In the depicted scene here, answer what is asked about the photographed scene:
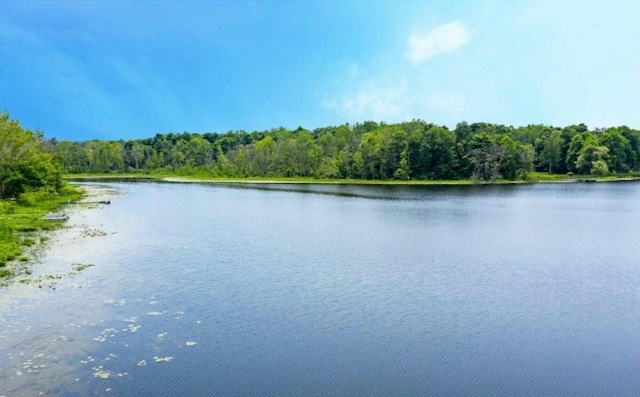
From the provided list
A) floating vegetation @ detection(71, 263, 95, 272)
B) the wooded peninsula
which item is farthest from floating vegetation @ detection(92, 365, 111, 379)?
the wooded peninsula

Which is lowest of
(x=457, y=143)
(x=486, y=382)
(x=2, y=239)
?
(x=486, y=382)

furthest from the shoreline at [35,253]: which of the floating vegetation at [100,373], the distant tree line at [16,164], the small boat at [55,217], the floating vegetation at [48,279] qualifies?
the floating vegetation at [100,373]

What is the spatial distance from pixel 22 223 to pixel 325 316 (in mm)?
27032

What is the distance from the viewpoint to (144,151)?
570 feet

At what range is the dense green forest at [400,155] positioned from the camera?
361ft

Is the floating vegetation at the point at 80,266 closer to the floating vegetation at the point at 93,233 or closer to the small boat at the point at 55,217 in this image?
the floating vegetation at the point at 93,233

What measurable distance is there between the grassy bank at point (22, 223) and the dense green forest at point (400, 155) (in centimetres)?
2264

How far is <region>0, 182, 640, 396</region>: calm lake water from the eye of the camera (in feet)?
41.4

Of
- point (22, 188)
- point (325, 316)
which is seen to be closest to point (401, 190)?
point (22, 188)

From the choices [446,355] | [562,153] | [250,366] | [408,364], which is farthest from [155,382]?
[562,153]

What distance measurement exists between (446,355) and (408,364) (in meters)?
1.34

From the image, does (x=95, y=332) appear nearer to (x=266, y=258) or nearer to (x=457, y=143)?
(x=266, y=258)

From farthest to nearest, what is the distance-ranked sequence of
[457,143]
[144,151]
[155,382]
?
[144,151] < [457,143] < [155,382]

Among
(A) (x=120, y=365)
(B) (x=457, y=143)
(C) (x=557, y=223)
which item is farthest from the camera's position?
(B) (x=457, y=143)
